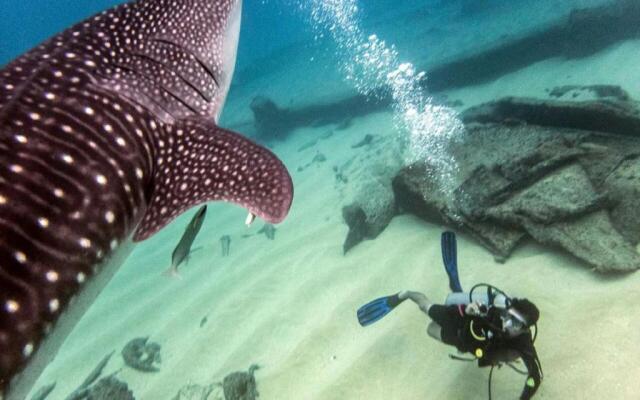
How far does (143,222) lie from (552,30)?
1558 centimetres

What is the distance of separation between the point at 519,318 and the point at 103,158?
347 cm

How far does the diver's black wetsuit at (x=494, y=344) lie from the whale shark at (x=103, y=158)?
254 centimetres

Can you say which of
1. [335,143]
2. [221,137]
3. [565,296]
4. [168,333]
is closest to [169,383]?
[168,333]

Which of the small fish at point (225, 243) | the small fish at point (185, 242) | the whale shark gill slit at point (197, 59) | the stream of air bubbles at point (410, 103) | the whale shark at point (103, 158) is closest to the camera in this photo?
the whale shark at point (103, 158)

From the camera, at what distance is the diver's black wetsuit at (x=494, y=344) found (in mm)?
3346

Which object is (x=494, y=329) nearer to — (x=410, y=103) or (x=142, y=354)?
(x=142, y=354)

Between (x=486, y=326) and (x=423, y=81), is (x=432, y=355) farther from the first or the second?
(x=423, y=81)

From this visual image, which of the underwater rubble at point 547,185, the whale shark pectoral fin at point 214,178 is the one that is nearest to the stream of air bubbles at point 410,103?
the underwater rubble at point 547,185

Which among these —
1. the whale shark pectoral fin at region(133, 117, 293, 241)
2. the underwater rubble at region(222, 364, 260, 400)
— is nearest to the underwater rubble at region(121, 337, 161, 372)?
the underwater rubble at region(222, 364, 260, 400)

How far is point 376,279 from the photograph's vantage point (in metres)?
6.08

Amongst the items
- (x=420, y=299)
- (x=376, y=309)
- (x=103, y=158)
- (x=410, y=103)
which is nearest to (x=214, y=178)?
(x=103, y=158)

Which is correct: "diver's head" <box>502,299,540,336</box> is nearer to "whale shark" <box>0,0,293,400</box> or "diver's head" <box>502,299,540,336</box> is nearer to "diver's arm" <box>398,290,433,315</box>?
"diver's arm" <box>398,290,433,315</box>

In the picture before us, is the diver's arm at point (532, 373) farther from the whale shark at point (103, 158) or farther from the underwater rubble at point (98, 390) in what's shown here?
the underwater rubble at point (98, 390)

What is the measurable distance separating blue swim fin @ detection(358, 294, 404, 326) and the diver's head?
147 cm
